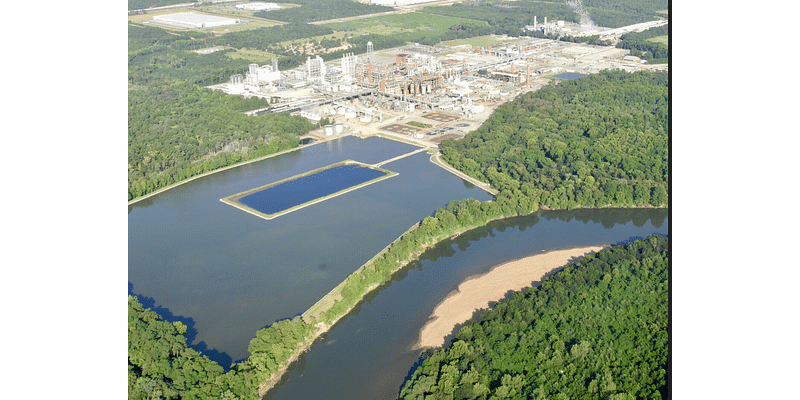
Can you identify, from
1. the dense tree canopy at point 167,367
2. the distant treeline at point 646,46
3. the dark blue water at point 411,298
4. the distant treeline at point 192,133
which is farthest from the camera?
the distant treeline at point 646,46

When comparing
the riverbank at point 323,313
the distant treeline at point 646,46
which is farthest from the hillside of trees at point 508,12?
the riverbank at point 323,313

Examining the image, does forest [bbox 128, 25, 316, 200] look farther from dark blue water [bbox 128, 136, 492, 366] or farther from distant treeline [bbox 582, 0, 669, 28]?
distant treeline [bbox 582, 0, 669, 28]

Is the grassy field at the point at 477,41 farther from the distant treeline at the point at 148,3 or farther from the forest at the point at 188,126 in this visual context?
the distant treeline at the point at 148,3

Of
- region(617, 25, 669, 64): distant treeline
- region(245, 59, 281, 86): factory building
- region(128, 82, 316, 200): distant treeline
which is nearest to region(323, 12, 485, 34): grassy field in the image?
region(617, 25, 669, 64): distant treeline

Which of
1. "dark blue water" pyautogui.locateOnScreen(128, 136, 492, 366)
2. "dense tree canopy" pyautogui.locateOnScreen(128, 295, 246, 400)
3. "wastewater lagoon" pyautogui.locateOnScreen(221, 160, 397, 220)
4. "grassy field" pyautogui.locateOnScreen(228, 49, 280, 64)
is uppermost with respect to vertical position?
"grassy field" pyautogui.locateOnScreen(228, 49, 280, 64)

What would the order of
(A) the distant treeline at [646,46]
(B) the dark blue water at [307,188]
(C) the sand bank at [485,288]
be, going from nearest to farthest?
(C) the sand bank at [485,288], (B) the dark blue water at [307,188], (A) the distant treeline at [646,46]
